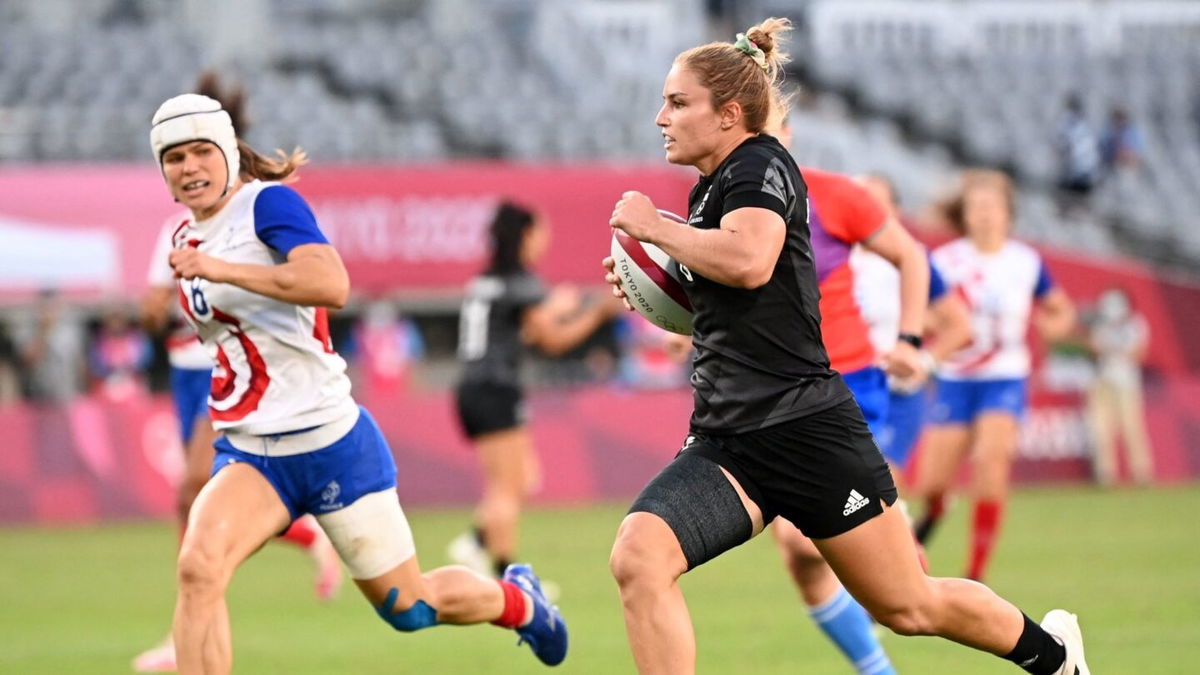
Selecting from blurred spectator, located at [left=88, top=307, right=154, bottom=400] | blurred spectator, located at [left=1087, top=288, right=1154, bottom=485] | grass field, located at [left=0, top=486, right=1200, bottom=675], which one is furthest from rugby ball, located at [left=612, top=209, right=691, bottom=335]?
blurred spectator, located at [left=88, top=307, right=154, bottom=400]

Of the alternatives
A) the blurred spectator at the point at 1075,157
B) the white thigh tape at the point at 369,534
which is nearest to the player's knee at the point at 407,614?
the white thigh tape at the point at 369,534

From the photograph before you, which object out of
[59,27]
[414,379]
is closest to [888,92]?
[414,379]

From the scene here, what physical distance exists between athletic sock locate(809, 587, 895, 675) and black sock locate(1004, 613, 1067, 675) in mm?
1058

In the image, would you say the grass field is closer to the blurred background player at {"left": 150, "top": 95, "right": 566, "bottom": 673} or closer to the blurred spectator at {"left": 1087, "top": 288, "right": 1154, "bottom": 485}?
the blurred background player at {"left": 150, "top": 95, "right": 566, "bottom": 673}

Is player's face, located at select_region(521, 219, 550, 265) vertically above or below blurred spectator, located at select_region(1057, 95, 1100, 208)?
above

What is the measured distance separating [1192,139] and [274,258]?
27.5 m

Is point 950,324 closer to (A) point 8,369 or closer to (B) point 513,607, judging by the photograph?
(B) point 513,607

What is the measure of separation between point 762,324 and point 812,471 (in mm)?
493

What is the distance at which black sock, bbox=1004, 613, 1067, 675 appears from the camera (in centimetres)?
635

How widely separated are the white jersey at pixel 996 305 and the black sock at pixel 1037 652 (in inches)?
226

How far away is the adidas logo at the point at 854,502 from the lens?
600 cm

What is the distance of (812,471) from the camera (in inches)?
236

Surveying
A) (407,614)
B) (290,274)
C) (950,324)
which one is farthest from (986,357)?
A: (290,274)

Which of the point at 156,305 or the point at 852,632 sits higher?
the point at 156,305
